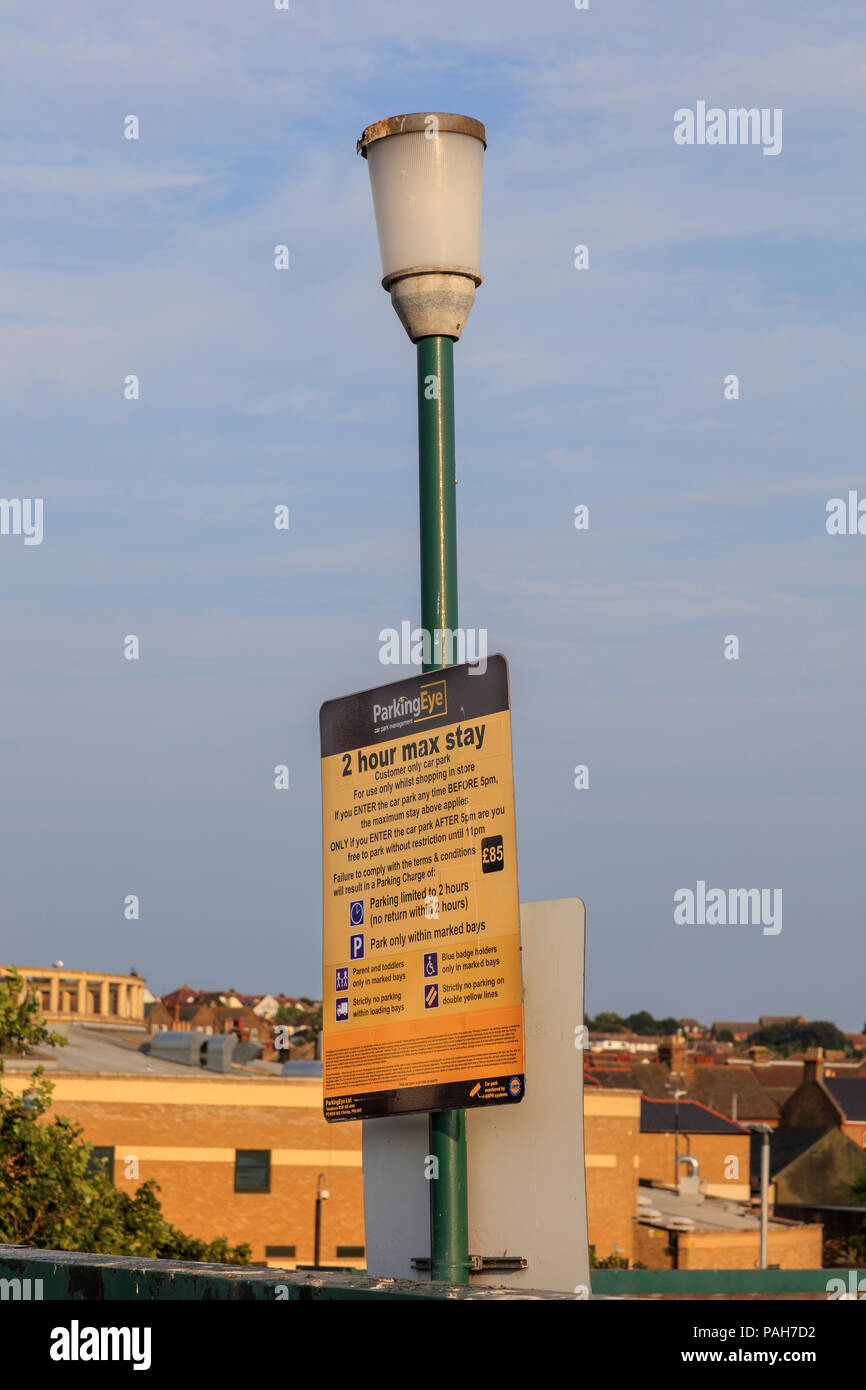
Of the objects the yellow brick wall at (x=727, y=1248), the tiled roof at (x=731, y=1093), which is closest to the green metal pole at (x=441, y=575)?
the yellow brick wall at (x=727, y=1248)

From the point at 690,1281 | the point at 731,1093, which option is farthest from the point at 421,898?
the point at 731,1093

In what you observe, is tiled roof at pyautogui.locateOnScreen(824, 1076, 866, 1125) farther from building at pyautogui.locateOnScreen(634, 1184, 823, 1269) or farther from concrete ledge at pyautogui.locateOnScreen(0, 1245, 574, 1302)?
concrete ledge at pyautogui.locateOnScreen(0, 1245, 574, 1302)

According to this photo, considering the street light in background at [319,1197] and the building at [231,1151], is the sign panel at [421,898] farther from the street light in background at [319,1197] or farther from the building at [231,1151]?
the street light in background at [319,1197]

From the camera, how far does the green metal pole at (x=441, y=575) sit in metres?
6.36

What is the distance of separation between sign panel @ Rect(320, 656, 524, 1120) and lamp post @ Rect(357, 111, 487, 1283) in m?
0.87

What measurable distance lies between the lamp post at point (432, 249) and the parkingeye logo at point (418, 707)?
693mm

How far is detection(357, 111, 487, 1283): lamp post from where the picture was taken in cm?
713

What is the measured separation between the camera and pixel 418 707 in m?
6.68

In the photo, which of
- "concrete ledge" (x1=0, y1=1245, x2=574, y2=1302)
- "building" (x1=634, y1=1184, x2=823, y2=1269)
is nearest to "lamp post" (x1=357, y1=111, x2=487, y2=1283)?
"concrete ledge" (x1=0, y1=1245, x2=574, y2=1302)

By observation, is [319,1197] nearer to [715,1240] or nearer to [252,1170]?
[252,1170]

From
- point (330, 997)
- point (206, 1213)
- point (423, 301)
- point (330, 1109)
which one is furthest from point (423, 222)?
point (206, 1213)
